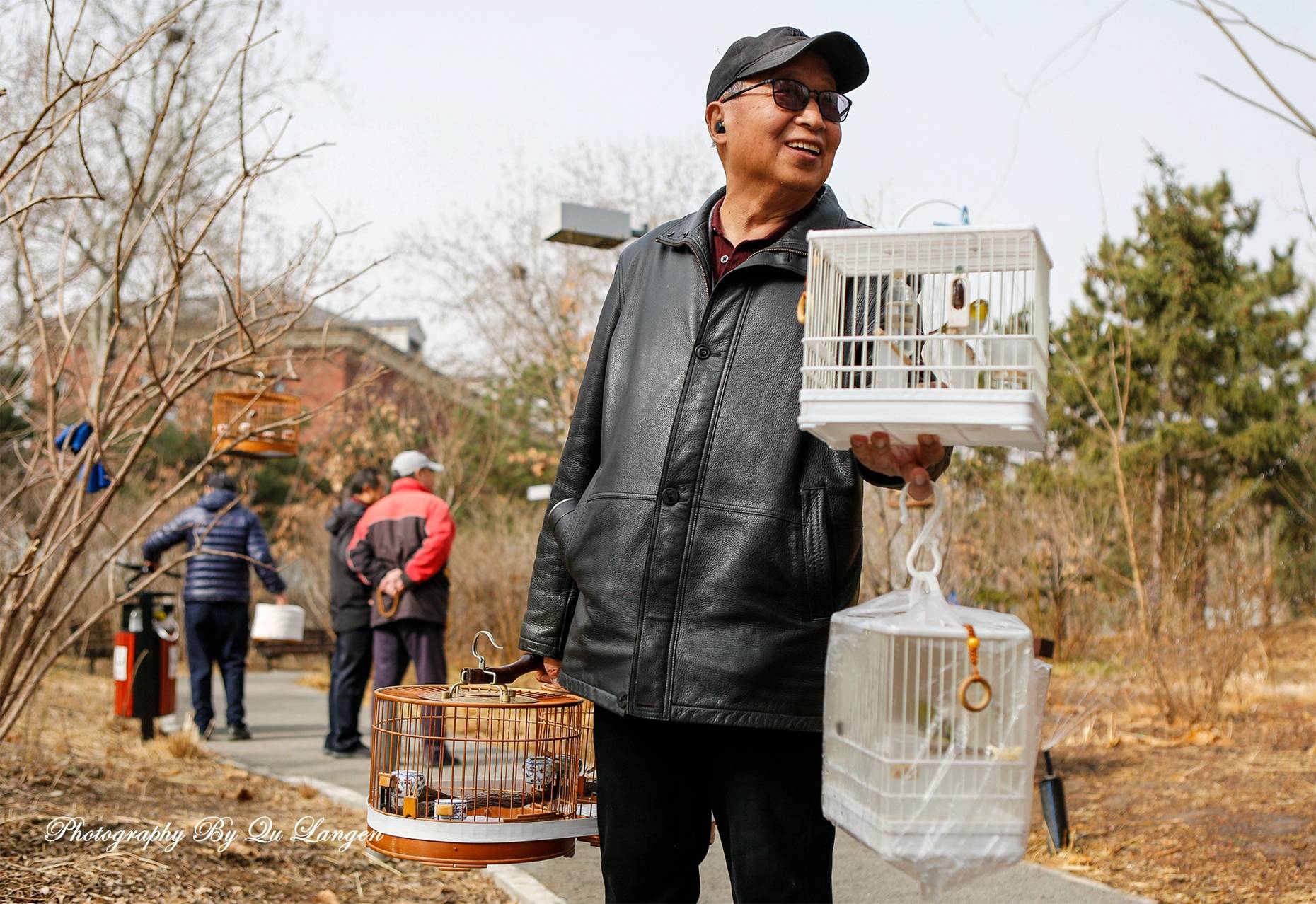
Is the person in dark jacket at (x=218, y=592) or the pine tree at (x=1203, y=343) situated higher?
the pine tree at (x=1203, y=343)

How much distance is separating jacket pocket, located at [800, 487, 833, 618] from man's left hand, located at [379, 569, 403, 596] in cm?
517

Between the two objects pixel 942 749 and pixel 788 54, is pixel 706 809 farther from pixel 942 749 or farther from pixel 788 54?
pixel 788 54

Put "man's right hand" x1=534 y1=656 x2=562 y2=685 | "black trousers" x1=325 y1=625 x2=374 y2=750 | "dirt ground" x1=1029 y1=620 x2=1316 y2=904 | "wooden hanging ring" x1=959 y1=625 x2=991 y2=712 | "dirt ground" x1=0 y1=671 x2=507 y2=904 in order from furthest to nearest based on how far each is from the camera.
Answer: "black trousers" x1=325 y1=625 x2=374 y2=750 < "dirt ground" x1=1029 y1=620 x2=1316 y2=904 < "dirt ground" x1=0 y1=671 x2=507 y2=904 < "man's right hand" x1=534 y1=656 x2=562 y2=685 < "wooden hanging ring" x1=959 y1=625 x2=991 y2=712

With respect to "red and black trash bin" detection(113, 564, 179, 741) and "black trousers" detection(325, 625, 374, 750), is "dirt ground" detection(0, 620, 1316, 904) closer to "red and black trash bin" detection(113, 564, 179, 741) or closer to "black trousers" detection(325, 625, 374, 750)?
"red and black trash bin" detection(113, 564, 179, 741)

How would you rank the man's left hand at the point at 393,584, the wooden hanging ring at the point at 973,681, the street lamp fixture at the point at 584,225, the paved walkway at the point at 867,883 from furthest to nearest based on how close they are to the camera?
the street lamp fixture at the point at 584,225
the man's left hand at the point at 393,584
the paved walkway at the point at 867,883
the wooden hanging ring at the point at 973,681

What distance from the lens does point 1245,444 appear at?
70.5 feet

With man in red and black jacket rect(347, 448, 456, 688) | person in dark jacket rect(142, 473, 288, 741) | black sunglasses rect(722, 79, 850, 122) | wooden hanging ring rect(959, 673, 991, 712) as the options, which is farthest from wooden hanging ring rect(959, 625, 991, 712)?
person in dark jacket rect(142, 473, 288, 741)

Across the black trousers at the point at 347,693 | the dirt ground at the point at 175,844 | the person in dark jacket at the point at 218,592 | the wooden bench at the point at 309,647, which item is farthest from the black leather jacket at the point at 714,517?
the wooden bench at the point at 309,647

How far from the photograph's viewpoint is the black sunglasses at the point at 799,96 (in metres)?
2.41

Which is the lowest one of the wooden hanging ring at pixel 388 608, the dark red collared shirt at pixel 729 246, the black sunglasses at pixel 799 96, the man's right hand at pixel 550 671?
the wooden hanging ring at pixel 388 608

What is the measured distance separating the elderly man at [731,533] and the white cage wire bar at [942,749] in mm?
274

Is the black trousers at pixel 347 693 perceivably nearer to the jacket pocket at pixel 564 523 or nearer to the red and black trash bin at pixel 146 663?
the red and black trash bin at pixel 146 663

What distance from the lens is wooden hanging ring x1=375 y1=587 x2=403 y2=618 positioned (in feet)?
23.7

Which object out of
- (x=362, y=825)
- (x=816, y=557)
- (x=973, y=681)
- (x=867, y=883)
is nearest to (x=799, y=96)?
(x=816, y=557)
